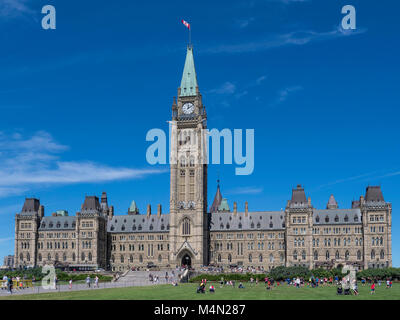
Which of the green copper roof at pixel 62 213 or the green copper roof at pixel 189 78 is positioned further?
the green copper roof at pixel 62 213

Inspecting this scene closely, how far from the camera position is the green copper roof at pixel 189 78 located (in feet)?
515

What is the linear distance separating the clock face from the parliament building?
0.28m

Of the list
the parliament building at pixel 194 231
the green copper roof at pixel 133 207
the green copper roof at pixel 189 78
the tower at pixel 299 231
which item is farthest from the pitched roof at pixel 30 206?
the tower at pixel 299 231

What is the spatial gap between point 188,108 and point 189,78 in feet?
29.2

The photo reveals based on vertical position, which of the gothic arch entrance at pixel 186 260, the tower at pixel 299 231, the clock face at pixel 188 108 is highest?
the clock face at pixel 188 108

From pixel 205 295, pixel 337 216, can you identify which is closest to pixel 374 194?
pixel 337 216

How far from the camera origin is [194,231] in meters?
150

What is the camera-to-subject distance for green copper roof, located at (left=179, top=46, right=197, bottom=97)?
6181 inches

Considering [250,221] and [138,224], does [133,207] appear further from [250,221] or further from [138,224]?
[250,221]

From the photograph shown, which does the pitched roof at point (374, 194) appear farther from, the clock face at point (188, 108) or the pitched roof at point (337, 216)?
the clock face at point (188, 108)

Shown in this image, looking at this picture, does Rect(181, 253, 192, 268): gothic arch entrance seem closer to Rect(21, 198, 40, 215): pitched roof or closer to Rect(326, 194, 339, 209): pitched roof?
Rect(326, 194, 339, 209): pitched roof

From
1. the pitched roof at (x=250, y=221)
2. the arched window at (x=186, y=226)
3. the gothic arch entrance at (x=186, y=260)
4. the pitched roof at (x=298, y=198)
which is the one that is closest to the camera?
the pitched roof at (x=298, y=198)

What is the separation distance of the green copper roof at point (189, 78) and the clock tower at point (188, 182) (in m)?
0.49

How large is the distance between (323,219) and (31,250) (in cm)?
7961
